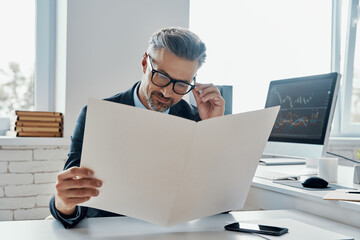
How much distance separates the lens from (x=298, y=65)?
3.08 metres

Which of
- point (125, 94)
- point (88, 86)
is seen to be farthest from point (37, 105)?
point (125, 94)

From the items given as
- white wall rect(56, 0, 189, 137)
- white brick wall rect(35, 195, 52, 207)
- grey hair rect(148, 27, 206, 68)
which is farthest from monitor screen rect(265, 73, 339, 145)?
white brick wall rect(35, 195, 52, 207)

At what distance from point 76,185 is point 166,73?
576 mm

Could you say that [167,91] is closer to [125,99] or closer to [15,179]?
[125,99]

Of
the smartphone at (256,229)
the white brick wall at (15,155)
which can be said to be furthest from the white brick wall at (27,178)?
the smartphone at (256,229)

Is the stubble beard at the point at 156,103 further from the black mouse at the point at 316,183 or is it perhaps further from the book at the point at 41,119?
the book at the point at 41,119

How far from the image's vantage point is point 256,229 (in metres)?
0.97

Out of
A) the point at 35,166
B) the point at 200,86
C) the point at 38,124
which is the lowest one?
the point at 35,166

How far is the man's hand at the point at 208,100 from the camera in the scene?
1.49 m

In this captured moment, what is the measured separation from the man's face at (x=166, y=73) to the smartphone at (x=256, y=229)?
1.77 ft

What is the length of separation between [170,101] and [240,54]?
1550 millimetres

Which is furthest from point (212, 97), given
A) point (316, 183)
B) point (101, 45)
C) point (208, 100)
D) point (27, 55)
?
point (27, 55)

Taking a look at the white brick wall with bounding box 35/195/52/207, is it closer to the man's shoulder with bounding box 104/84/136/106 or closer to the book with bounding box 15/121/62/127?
the book with bounding box 15/121/62/127

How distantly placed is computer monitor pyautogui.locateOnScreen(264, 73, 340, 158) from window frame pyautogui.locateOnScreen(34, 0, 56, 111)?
126 centimetres
